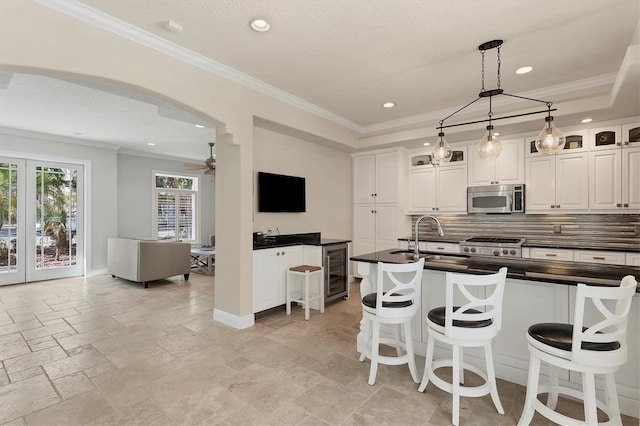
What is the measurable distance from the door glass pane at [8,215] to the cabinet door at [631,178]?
971cm

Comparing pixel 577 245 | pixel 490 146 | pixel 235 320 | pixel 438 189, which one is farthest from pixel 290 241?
pixel 577 245

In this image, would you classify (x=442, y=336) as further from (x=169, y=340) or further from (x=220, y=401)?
(x=169, y=340)

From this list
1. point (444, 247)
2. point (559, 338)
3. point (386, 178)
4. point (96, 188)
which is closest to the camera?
point (559, 338)

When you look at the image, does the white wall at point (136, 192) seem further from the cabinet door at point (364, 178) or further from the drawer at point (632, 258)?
A: the drawer at point (632, 258)

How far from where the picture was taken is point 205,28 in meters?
2.59

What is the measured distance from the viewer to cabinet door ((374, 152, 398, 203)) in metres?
5.44

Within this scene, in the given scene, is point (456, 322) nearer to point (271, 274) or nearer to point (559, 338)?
point (559, 338)

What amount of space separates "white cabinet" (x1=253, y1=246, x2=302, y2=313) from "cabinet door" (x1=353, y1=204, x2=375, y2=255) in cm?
183

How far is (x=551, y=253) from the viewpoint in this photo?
13.1 ft

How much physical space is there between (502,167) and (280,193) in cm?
336

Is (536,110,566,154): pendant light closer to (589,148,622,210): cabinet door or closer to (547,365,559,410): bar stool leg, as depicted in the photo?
(547,365,559,410): bar stool leg

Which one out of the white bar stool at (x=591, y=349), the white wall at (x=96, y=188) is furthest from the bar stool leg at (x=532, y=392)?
the white wall at (x=96, y=188)

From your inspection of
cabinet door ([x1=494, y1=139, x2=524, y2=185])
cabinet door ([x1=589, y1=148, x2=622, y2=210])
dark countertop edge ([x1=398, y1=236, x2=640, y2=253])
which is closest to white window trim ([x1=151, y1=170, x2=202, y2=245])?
dark countertop edge ([x1=398, y1=236, x2=640, y2=253])

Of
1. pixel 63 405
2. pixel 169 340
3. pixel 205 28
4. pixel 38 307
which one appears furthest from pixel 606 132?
pixel 38 307
